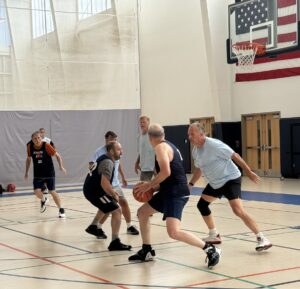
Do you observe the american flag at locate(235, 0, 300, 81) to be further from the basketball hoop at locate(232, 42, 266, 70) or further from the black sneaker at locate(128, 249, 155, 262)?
the black sneaker at locate(128, 249, 155, 262)

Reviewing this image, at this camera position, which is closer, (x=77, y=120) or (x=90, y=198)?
(x=90, y=198)

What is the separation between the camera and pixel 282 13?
728 inches

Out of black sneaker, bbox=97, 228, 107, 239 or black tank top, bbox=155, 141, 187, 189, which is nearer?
black tank top, bbox=155, 141, 187, 189

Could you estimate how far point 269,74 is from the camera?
21484mm

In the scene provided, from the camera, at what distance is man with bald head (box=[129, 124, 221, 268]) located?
22.2ft

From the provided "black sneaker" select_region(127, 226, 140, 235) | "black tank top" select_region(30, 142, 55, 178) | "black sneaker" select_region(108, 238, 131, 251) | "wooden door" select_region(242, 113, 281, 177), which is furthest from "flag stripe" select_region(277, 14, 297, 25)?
"black sneaker" select_region(108, 238, 131, 251)

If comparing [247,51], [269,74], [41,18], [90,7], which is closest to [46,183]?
[247,51]

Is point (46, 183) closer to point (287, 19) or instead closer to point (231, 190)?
point (231, 190)

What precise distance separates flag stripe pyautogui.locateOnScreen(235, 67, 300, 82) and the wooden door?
143 cm

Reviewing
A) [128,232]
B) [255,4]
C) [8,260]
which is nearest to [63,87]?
[255,4]

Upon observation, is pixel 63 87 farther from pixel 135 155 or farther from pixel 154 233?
pixel 154 233

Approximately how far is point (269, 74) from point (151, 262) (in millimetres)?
15296

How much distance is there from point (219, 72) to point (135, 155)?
4.73 m

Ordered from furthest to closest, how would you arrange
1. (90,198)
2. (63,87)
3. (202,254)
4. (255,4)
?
(63,87) < (255,4) < (90,198) < (202,254)
